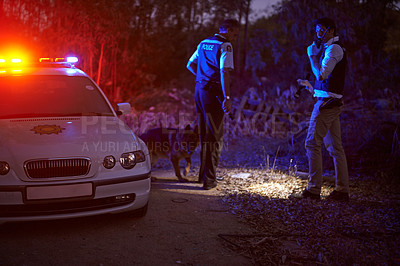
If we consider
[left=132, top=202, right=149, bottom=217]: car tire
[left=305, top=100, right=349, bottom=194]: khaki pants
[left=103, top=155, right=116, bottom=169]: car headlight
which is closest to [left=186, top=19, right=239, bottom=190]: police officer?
[left=305, top=100, right=349, bottom=194]: khaki pants

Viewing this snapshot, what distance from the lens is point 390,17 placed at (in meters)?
14.1

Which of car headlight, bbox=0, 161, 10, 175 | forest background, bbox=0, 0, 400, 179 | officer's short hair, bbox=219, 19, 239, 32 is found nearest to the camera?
car headlight, bbox=0, 161, 10, 175

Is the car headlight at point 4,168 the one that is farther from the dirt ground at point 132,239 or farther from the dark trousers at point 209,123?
the dark trousers at point 209,123

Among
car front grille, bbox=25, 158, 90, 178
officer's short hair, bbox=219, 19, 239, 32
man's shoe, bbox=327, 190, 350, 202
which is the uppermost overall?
officer's short hair, bbox=219, 19, 239, 32

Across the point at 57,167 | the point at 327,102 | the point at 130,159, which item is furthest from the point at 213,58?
the point at 57,167

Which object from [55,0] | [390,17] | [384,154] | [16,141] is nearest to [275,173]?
[384,154]

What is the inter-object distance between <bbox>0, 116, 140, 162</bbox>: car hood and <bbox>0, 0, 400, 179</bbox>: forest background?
3.24 meters

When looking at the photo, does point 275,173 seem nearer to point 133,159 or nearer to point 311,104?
point 133,159

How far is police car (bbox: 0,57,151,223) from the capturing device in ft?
9.87

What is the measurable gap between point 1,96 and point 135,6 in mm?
10333

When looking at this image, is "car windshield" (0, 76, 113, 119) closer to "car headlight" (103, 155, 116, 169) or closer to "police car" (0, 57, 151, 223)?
"police car" (0, 57, 151, 223)

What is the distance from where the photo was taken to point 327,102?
14.0ft

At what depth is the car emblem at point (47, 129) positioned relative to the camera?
3.45m

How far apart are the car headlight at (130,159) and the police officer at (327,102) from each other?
216 centimetres
